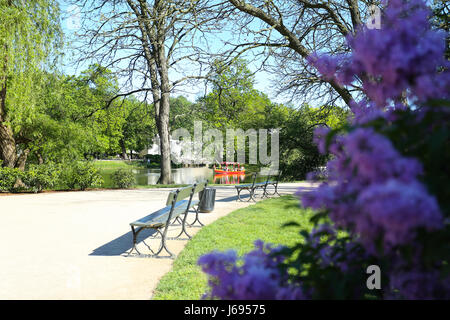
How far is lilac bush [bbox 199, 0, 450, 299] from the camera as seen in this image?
A: 37.2 inches

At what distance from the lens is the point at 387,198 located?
2.94 ft

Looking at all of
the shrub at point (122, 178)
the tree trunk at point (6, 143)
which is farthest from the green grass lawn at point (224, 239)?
the tree trunk at point (6, 143)

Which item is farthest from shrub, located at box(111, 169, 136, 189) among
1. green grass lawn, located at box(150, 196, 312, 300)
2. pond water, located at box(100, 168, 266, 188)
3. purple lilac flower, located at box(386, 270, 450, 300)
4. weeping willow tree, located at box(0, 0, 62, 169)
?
purple lilac flower, located at box(386, 270, 450, 300)

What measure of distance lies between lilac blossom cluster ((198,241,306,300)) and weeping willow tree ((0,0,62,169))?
14.6 m

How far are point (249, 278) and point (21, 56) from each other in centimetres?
1524

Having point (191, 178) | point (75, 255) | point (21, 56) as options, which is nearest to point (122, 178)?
point (21, 56)

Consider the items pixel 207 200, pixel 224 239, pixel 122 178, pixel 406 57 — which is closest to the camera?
pixel 406 57

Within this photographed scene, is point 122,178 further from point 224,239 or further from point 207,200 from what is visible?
point 224,239

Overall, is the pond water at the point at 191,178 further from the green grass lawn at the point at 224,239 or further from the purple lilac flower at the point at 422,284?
the purple lilac flower at the point at 422,284

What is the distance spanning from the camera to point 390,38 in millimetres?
1123

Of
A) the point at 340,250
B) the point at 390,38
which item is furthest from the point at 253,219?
the point at 390,38

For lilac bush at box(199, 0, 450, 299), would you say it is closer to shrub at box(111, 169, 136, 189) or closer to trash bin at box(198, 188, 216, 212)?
trash bin at box(198, 188, 216, 212)

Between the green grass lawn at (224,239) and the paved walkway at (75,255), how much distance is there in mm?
225

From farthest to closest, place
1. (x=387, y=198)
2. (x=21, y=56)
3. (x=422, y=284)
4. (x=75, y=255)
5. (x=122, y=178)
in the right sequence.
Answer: (x=122, y=178) → (x=21, y=56) → (x=75, y=255) → (x=422, y=284) → (x=387, y=198)
